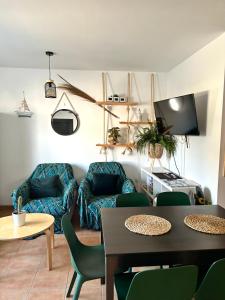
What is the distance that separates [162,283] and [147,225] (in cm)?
58

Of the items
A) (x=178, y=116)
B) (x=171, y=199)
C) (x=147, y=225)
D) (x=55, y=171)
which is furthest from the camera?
(x=55, y=171)

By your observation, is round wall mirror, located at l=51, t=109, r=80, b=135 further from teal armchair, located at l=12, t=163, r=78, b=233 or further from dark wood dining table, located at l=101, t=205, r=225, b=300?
dark wood dining table, located at l=101, t=205, r=225, b=300

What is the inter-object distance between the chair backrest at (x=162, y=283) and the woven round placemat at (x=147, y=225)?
425 millimetres

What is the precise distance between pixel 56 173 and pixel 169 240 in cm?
266

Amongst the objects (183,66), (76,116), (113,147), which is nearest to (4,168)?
(76,116)

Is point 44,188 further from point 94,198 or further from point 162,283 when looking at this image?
point 162,283

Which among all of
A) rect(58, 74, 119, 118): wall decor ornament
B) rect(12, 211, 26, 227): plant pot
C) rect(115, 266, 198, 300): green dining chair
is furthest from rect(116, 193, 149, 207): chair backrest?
rect(58, 74, 119, 118): wall decor ornament

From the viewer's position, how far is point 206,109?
2.82 metres

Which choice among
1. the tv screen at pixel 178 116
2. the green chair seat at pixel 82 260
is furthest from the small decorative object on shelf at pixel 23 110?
the green chair seat at pixel 82 260

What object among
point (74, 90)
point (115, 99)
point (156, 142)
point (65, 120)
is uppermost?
point (74, 90)

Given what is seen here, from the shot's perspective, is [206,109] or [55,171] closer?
[206,109]

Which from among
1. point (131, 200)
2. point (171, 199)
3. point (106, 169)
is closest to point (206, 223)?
point (171, 199)

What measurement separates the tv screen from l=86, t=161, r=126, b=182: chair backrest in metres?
0.92

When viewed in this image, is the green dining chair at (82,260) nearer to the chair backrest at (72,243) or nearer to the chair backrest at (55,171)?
the chair backrest at (72,243)
